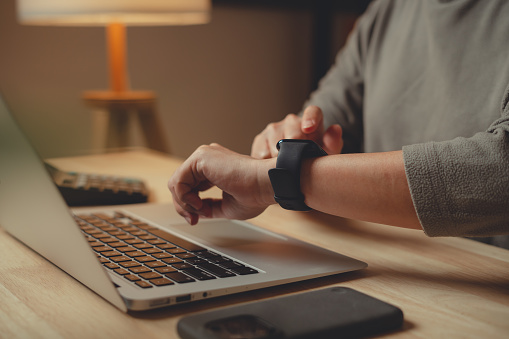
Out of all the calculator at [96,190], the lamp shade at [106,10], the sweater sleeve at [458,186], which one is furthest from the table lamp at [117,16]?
the sweater sleeve at [458,186]

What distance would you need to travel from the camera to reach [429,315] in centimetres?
47

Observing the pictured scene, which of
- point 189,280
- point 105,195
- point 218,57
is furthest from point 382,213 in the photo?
point 218,57

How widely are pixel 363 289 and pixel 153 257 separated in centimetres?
20

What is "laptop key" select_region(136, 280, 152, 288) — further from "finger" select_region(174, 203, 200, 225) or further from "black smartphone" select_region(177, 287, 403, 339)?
"finger" select_region(174, 203, 200, 225)

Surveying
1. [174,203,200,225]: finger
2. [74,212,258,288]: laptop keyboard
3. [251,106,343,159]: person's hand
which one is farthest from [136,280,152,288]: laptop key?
[251,106,343,159]: person's hand

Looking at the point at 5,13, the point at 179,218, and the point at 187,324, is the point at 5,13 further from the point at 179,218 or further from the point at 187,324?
the point at 187,324

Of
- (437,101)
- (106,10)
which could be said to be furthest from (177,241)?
(106,10)

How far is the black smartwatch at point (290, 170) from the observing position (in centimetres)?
59

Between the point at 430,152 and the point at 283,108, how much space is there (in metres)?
2.46

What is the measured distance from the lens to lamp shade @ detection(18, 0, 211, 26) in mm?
1536

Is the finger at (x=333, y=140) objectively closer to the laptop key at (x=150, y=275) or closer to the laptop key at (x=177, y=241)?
the laptop key at (x=177, y=241)

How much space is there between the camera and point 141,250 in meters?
0.58

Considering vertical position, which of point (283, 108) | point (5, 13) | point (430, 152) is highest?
point (5, 13)

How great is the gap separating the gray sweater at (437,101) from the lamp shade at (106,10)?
22.6 inches
